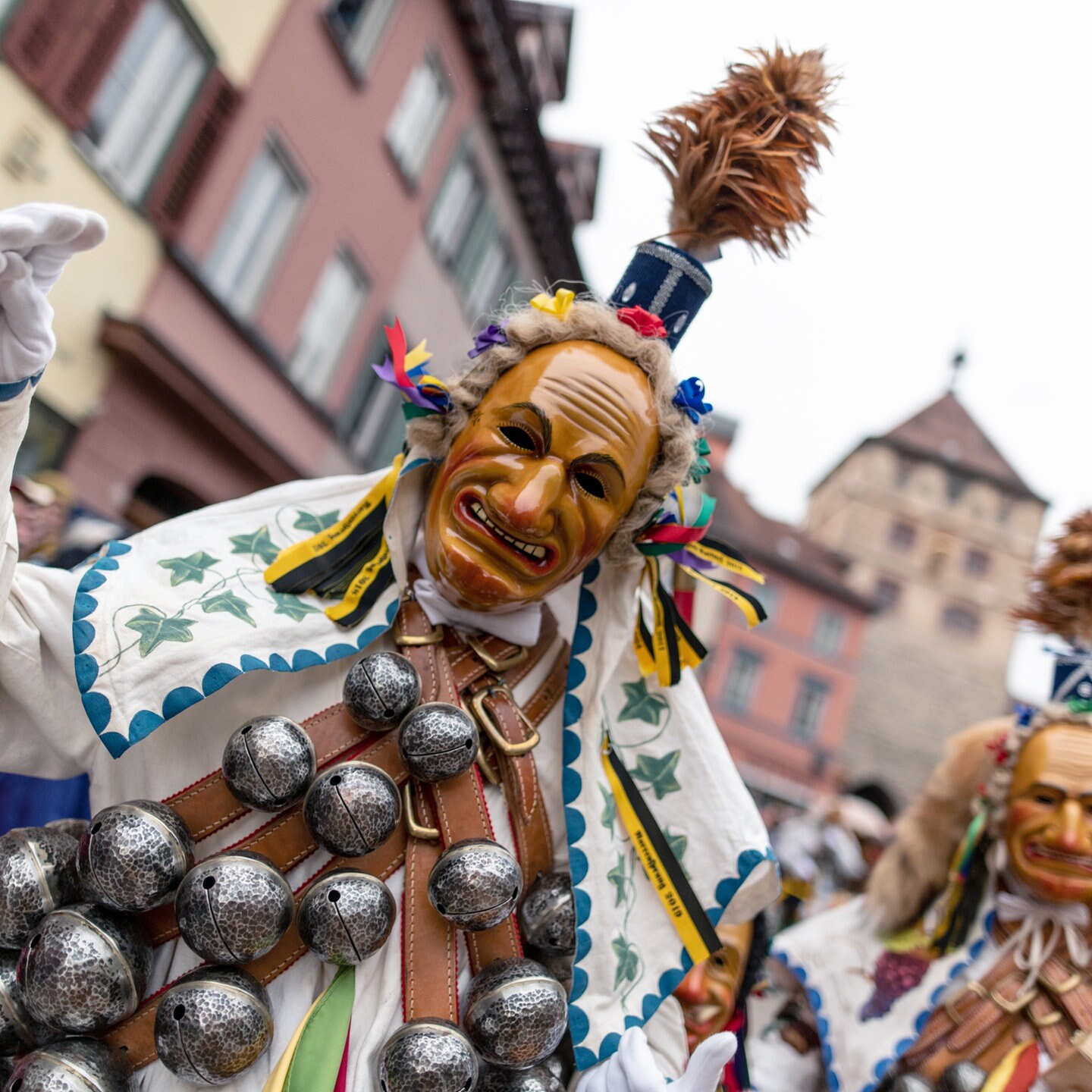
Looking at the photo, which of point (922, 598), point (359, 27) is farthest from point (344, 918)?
point (922, 598)

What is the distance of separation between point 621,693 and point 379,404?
9822 millimetres

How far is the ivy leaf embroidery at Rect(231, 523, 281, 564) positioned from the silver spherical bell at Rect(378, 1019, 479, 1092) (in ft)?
3.36

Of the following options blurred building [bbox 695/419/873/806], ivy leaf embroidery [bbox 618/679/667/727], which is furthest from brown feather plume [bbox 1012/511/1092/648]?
blurred building [bbox 695/419/873/806]

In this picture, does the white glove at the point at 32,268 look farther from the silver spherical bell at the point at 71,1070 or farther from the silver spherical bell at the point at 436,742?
the silver spherical bell at the point at 71,1070

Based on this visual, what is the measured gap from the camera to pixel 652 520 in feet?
7.93

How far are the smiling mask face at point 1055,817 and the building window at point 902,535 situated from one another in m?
30.5

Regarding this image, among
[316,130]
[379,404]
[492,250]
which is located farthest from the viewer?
[492,250]

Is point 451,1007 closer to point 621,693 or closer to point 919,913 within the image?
point 621,693

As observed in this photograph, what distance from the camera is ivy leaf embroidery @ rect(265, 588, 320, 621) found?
2.08 m

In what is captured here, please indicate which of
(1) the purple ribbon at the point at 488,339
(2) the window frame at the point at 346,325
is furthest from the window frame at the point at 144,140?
(1) the purple ribbon at the point at 488,339

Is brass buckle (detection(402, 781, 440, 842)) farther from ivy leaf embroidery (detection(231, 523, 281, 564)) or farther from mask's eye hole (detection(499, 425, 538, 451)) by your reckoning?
mask's eye hole (detection(499, 425, 538, 451))

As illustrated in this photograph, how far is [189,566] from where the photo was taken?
82.4 inches

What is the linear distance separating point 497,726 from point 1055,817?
181cm

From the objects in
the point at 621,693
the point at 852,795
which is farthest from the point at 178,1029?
the point at 852,795
